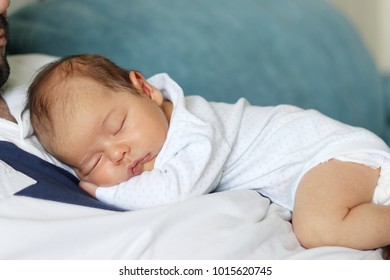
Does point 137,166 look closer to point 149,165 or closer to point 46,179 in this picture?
point 149,165

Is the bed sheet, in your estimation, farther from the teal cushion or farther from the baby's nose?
the teal cushion

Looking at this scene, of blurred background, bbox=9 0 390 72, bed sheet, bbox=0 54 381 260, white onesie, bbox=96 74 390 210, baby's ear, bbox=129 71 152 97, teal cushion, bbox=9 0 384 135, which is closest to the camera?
bed sheet, bbox=0 54 381 260

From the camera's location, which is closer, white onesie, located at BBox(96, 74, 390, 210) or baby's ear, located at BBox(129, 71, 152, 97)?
white onesie, located at BBox(96, 74, 390, 210)

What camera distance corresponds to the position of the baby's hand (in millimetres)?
1183

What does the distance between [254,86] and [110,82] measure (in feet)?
2.58

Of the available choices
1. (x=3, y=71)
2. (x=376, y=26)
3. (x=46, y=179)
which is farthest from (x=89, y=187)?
(x=376, y=26)

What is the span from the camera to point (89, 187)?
119 cm

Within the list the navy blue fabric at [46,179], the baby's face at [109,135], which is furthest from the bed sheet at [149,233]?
the baby's face at [109,135]

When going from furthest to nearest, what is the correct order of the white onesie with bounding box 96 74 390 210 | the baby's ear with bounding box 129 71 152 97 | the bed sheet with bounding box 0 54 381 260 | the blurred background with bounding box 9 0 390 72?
1. the blurred background with bounding box 9 0 390 72
2. the baby's ear with bounding box 129 71 152 97
3. the white onesie with bounding box 96 74 390 210
4. the bed sheet with bounding box 0 54 381 260

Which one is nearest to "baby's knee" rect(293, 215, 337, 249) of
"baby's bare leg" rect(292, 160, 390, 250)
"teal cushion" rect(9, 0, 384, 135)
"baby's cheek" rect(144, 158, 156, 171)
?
"baby's bare leg" rect(292, 160, 390, 250)

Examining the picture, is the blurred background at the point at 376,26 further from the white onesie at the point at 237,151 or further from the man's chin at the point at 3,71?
the man's chin at the point at 3,71

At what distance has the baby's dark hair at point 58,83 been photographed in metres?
1.19
